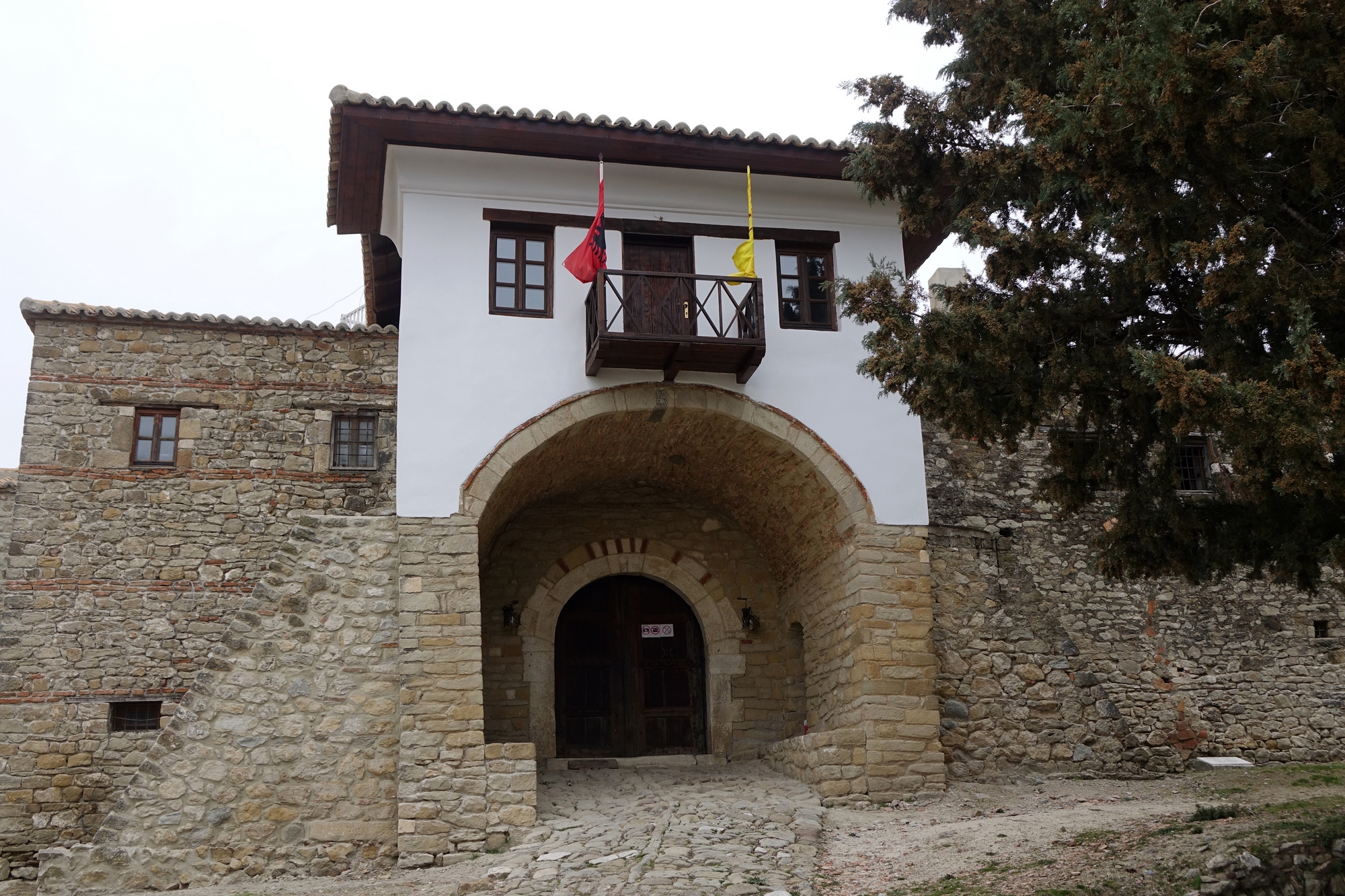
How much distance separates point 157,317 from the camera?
12.8 meters

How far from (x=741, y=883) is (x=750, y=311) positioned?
16.6ft

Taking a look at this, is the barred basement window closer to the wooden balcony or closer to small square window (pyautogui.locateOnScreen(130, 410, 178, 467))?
the wooden balcony

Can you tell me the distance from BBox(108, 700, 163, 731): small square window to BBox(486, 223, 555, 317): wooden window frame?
557 cm

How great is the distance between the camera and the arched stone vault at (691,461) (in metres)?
10.4

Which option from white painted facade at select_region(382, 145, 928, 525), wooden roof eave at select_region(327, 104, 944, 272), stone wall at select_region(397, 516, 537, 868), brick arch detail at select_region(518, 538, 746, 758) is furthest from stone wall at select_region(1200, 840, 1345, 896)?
brick arch detail at select_region(518, 538, 746, 758)

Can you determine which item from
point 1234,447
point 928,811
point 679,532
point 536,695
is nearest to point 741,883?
point 928,811

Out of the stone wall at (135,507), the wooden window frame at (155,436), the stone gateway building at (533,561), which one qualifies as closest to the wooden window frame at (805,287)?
the stone gateway building at (533,561)

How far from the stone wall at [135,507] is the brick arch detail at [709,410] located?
334 centimetres

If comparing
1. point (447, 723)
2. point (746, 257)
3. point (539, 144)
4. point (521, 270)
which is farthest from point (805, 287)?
point (447, 723)

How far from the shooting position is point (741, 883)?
741 cm

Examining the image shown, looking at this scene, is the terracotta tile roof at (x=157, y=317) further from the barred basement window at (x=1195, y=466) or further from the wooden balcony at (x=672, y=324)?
the barred basement window at (x=1195, y=466)

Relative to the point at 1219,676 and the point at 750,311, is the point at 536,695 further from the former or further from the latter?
the point at 1219,676

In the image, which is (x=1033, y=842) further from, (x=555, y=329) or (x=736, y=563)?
(x=555, y=329)

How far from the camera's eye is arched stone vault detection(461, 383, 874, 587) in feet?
34.0
